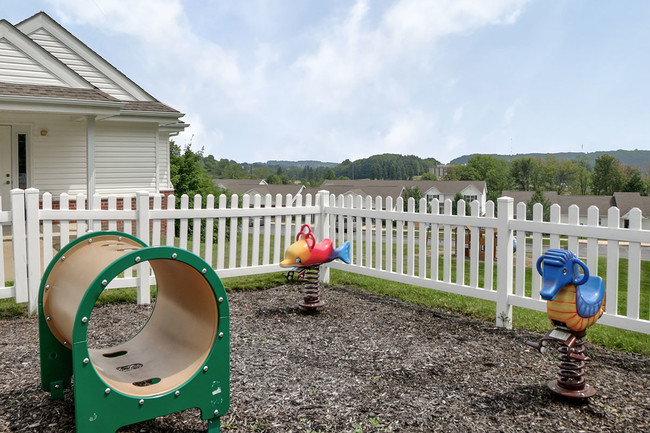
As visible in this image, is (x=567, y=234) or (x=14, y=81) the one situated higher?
(x=14, y=81)

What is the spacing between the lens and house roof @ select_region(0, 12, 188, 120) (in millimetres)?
12195

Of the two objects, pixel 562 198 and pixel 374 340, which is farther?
pixel 562 198

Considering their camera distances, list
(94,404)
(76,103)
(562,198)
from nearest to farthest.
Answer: (94,404)
(76,103)
(562,198)

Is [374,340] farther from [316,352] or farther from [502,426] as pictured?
[502,426]

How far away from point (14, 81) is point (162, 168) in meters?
5.28

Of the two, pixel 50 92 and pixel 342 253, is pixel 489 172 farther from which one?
pixel 342 253

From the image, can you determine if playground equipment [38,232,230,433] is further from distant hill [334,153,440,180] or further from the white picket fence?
distant hill [334,153,440,180]

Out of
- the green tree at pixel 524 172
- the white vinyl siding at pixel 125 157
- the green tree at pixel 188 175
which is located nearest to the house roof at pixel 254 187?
the green tree at pixel 188 175

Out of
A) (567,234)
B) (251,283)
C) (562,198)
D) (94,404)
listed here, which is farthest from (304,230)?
(562,198)

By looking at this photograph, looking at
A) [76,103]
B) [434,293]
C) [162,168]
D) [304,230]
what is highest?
[76,103]

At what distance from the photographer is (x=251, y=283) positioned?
306 inches

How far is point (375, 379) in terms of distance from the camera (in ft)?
13.0

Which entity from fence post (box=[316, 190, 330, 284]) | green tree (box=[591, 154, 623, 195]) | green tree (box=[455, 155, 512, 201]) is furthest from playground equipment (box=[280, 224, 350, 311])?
green tree (box=[455, 155, 512, 201])

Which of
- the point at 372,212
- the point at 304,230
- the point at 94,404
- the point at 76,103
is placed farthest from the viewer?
the point at 76,103
